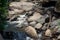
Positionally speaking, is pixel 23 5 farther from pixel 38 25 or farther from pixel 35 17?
pixel 38 25

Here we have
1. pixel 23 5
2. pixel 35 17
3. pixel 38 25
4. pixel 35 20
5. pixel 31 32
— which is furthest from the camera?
pixel 23 5

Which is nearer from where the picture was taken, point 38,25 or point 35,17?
point 38,25

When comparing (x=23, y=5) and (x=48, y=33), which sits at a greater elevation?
(x=23, y=5)

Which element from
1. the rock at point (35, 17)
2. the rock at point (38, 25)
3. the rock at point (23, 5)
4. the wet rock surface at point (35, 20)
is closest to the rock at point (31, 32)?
the wet rock surface at point (35, 20)

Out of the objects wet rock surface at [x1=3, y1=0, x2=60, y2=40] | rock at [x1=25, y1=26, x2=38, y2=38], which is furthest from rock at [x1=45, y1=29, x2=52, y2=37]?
rock at [x1=25, y1=26, x2=38, y2=38]

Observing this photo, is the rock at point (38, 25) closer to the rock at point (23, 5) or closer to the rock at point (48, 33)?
the rock at point (48, 33)

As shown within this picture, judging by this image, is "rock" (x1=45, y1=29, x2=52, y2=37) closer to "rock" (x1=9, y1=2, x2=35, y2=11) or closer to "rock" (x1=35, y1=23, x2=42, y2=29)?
"rock" (x1=35, y1=23, x2=42, y2=29)

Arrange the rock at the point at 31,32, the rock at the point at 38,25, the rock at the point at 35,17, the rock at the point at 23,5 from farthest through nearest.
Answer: the rock at the point at 23,5 → the rock at the point at 35,17 → the rock at the point at 38,25 → the rock at the point at 31,32

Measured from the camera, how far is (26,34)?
35.0 ft

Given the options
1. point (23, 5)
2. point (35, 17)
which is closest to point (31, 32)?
point (35, 17)

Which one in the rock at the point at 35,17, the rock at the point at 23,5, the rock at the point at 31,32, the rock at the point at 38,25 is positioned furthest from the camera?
the rock at the point at 23,5

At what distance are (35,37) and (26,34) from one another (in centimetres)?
44

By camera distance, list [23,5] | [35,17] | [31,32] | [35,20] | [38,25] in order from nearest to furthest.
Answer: [31,32] → [38,25] → [35,20] → [35,17] → [23,5]

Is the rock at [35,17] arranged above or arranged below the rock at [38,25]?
above
